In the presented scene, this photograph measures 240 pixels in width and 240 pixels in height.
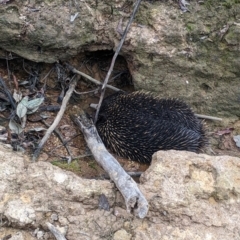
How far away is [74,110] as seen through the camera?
14.4 ft

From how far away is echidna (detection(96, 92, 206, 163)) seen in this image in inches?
167

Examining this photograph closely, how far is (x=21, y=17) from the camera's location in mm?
3768

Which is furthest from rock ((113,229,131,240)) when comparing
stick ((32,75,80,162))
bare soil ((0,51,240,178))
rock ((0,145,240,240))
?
stick ((32,75,80,162))

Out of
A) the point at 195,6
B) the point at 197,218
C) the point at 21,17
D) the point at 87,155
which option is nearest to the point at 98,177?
the point at 87,155

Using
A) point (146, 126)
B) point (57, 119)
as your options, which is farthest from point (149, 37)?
point (57, 119)

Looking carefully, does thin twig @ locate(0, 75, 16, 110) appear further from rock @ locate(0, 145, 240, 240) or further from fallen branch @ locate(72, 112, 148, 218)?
rock @ locate(0, 145, 240, 240)

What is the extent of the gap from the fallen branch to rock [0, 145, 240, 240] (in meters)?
0.12

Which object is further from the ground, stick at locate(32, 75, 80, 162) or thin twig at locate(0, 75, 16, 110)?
thin twig at locate(0, 75, 16, 110)

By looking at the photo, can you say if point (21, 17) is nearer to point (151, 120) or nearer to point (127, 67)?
point (127, 67)

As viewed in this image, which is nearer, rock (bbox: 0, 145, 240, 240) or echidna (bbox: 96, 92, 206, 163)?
rock (bbox: 0, 145, 240, 240)

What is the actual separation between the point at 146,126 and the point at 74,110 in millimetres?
781

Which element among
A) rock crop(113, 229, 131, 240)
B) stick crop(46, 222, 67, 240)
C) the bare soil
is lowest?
the bare soil

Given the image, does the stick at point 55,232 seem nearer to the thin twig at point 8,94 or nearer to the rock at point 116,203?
the rock at point 116,203

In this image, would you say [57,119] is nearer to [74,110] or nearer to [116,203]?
[74,110]
